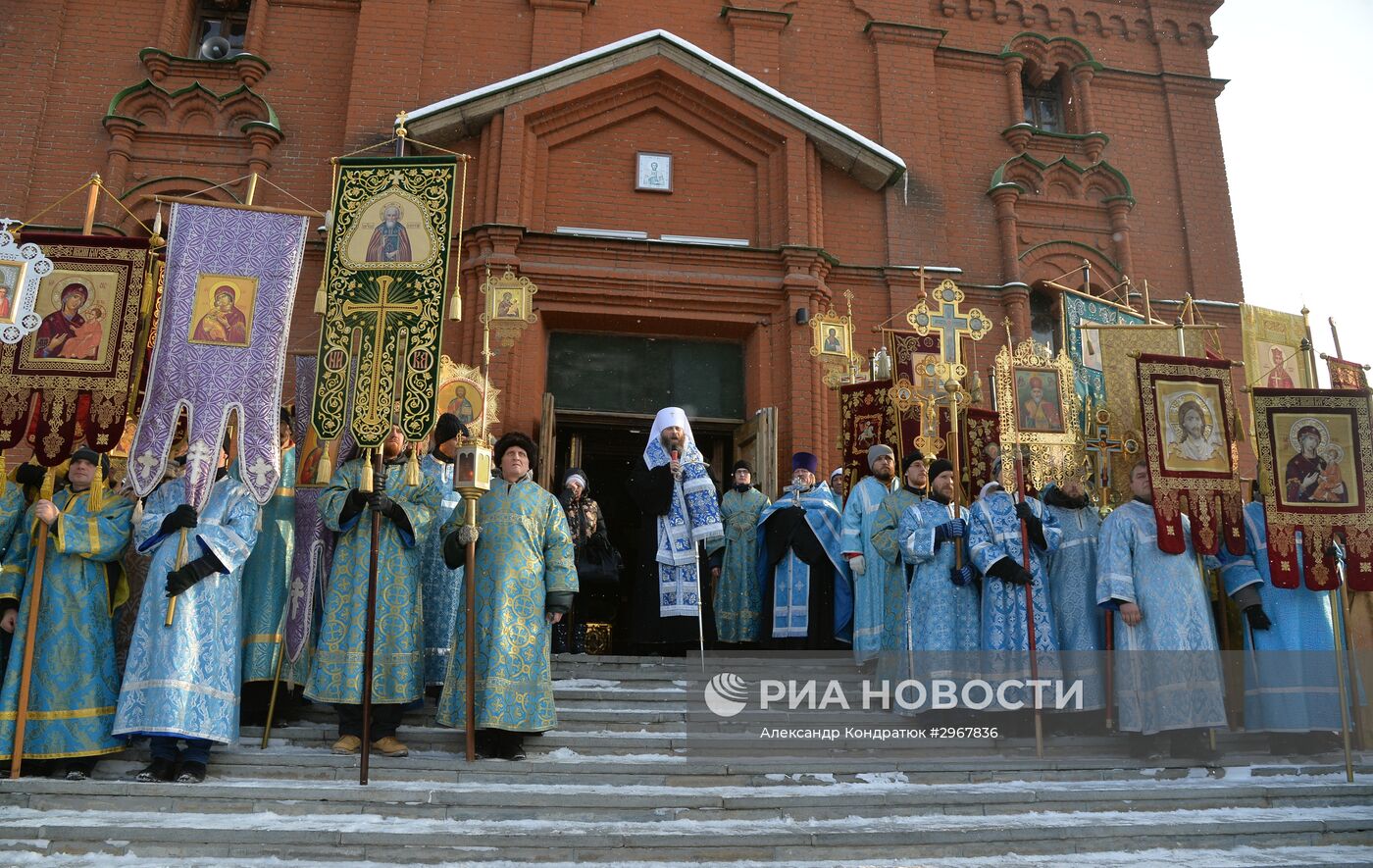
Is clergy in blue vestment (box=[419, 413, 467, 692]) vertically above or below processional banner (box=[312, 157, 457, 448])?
below

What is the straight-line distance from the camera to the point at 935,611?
680cm

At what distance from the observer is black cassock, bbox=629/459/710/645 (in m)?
7.51

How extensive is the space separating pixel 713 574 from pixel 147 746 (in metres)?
4.42

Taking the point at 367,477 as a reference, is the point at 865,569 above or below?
below

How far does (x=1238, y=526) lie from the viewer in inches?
264

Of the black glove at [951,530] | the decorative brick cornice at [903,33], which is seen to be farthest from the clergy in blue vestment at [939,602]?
the decorative brick cornice at [903,33]

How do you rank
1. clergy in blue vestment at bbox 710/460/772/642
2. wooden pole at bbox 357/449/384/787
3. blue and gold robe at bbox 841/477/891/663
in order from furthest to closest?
1. clergy in blue vestment at bbox 710/460/772/642
2. blue and gold robe at bbox 841/477/891/663
3. wooden pole at bbox 357/449/384/787

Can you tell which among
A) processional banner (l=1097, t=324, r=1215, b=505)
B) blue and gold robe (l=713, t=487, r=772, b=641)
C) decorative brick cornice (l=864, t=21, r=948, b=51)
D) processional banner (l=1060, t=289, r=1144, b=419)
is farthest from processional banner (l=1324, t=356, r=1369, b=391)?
decorative brick cornice (l=864, t=21, r=948, b=51)

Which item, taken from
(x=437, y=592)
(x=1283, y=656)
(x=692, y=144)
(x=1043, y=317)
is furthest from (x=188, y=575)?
(x=1043, y=317)

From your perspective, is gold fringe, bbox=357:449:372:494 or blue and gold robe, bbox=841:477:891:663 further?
blue and gold robe, bbox=841:477:891:663

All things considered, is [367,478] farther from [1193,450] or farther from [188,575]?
[1193,450]

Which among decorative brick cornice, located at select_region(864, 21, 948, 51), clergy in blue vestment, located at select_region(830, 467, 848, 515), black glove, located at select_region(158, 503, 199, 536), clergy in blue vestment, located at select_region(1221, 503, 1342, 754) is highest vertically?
decorative brick cornice, located at select_region(864, 21, 948, 51)

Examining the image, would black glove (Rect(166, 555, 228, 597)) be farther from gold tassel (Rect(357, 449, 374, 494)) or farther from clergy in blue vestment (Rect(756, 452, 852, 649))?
clergy in blue vestment (Rect(756, 452, 852, 649))

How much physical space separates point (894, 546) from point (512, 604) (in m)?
2.94
